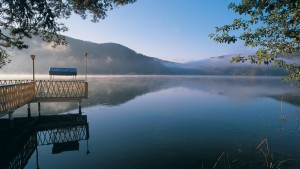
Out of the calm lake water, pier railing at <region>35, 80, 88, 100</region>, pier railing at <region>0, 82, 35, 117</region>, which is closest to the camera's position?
the calm lake water

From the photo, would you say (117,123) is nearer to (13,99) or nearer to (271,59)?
(13,99)

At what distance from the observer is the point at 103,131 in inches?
1084

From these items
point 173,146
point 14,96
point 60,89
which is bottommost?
point 173,146

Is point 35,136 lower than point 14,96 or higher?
lower

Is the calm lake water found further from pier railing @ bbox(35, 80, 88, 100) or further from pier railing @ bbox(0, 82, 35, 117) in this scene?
pier railing @ bbox(35, 80, 88, 100)

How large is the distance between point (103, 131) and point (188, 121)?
12504 millimetres

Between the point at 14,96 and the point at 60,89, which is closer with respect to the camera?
the point at 14,96

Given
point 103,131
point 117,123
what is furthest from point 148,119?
point 103,131

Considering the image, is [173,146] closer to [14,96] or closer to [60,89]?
[14,96]

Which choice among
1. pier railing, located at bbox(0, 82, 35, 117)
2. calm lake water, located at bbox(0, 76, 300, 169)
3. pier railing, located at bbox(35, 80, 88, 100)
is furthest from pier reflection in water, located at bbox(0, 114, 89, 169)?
pier railing, located at bbox(35, 80, 88, 100)

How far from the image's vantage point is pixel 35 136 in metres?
23.9

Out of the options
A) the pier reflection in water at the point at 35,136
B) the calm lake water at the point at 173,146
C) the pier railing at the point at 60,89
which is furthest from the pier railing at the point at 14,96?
the calm lake water at the point at 173,146

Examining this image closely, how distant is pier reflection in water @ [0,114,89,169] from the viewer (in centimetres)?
1841

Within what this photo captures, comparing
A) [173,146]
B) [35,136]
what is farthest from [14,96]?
[173,146]
